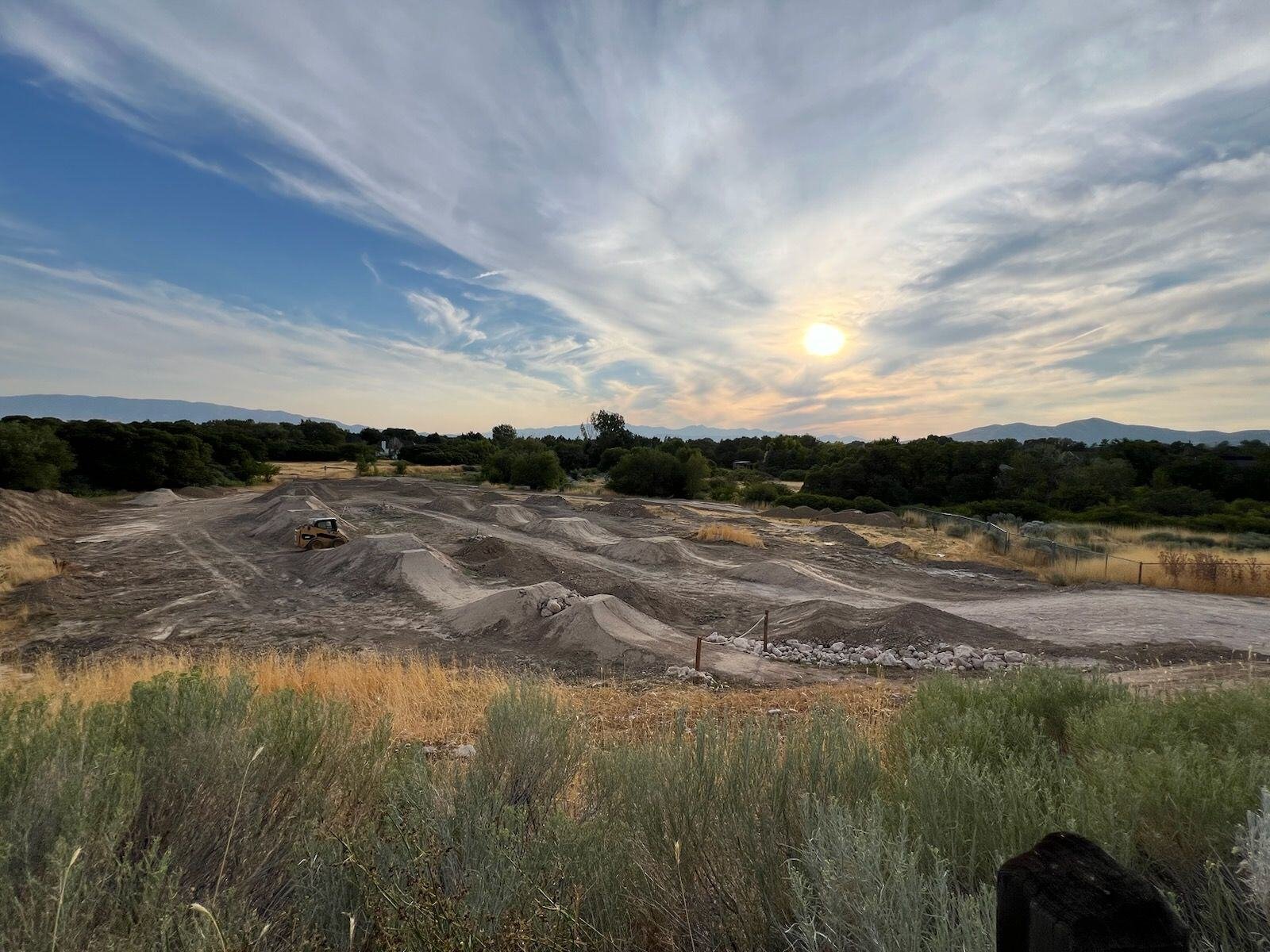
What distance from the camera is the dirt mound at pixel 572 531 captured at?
31578 mm

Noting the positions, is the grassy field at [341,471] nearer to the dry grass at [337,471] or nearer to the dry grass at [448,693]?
the dry grass at [337,471]

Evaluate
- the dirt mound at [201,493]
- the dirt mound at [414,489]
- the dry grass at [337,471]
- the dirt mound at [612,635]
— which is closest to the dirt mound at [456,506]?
the dirt mound at [414,489]

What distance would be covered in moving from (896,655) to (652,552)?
45.7 ft

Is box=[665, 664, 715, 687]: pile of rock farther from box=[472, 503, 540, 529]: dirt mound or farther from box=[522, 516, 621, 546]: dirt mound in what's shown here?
box=[472, 503, 540, 529]: dirt mound

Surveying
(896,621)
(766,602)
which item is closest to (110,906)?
(896,621)

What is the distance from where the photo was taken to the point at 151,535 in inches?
1179

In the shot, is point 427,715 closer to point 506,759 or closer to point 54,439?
point 506,759

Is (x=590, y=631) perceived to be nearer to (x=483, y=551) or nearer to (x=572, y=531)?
(x=483, y=551)

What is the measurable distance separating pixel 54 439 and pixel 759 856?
188 feet

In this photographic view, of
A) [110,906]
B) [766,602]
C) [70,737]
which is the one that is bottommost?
[766,602]

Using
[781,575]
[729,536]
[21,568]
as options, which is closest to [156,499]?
[21,568]

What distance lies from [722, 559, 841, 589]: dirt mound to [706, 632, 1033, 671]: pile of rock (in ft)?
25.3

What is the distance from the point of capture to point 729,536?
31.1 m

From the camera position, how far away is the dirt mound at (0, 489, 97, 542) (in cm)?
2841
